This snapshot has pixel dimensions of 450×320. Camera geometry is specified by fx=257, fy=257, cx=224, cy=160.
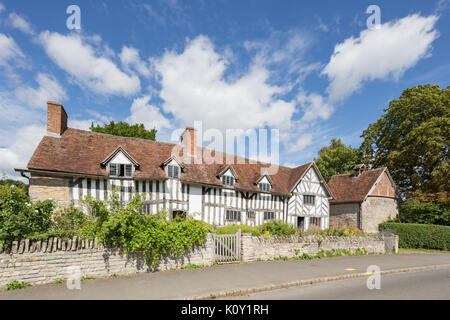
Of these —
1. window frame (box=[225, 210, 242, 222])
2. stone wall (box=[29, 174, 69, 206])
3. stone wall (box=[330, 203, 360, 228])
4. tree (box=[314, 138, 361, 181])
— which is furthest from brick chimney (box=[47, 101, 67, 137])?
tree (box=[314, 138, 361, 181])

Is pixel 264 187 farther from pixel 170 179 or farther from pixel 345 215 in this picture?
pixel 345 215

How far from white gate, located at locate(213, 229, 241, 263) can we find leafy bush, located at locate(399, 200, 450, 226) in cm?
1929

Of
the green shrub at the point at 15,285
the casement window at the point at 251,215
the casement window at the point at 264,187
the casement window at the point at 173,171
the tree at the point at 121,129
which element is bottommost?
the green shrub at the point at 15,285

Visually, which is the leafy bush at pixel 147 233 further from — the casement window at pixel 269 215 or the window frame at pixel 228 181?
the casement window at pixel 269 215

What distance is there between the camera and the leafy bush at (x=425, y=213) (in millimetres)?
20734

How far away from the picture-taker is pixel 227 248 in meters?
10.6

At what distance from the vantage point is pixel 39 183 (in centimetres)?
1413

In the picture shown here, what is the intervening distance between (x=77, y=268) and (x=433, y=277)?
12345mm

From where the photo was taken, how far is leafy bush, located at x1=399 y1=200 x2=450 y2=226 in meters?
20.7

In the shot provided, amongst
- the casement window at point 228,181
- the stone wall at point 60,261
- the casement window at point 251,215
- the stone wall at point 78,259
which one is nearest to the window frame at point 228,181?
the casement window at point 228,181

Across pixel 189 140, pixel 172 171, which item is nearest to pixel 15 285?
pixel 172 171

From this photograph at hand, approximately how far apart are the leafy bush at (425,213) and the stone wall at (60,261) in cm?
2260
